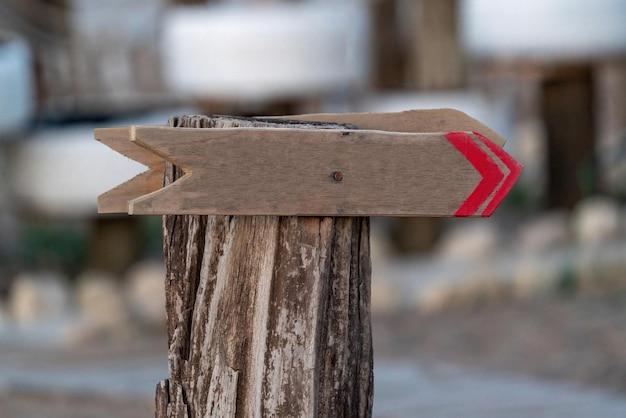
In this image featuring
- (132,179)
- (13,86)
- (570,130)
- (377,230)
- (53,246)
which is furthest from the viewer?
(53,246)

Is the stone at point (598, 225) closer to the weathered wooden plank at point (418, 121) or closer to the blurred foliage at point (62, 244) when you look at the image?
the blurred foliage at point (62, 244)

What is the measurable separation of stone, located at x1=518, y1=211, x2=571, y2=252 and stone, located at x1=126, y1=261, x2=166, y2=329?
7.48 feet

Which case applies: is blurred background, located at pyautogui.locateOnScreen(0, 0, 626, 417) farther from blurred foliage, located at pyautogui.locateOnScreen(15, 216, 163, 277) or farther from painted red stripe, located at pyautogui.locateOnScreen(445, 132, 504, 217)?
painted red stripe, located at pyautogui.locateOnScreen(445, 132, 504, 217)

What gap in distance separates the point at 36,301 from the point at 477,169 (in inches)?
174

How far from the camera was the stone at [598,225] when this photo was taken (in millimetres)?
6176

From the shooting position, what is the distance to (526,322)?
4883mm

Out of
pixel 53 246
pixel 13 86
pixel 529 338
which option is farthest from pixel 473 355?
pixel 53 246

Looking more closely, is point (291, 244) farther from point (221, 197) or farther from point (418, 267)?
point (418, 267)

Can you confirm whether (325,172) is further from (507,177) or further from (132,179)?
(132,179)

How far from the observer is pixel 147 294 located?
18.8ft

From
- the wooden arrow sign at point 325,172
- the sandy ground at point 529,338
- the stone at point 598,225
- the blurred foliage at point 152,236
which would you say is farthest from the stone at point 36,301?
the wooden arrow sign at point 325,172

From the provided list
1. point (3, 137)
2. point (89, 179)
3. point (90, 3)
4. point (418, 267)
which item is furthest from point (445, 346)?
point (90, 3)

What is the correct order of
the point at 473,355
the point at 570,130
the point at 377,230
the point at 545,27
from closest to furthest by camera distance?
the point at 473,355
the point at 545,27
the point at 570,130
the point at 377,230

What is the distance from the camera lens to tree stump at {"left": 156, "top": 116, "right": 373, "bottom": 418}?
1.77 m
